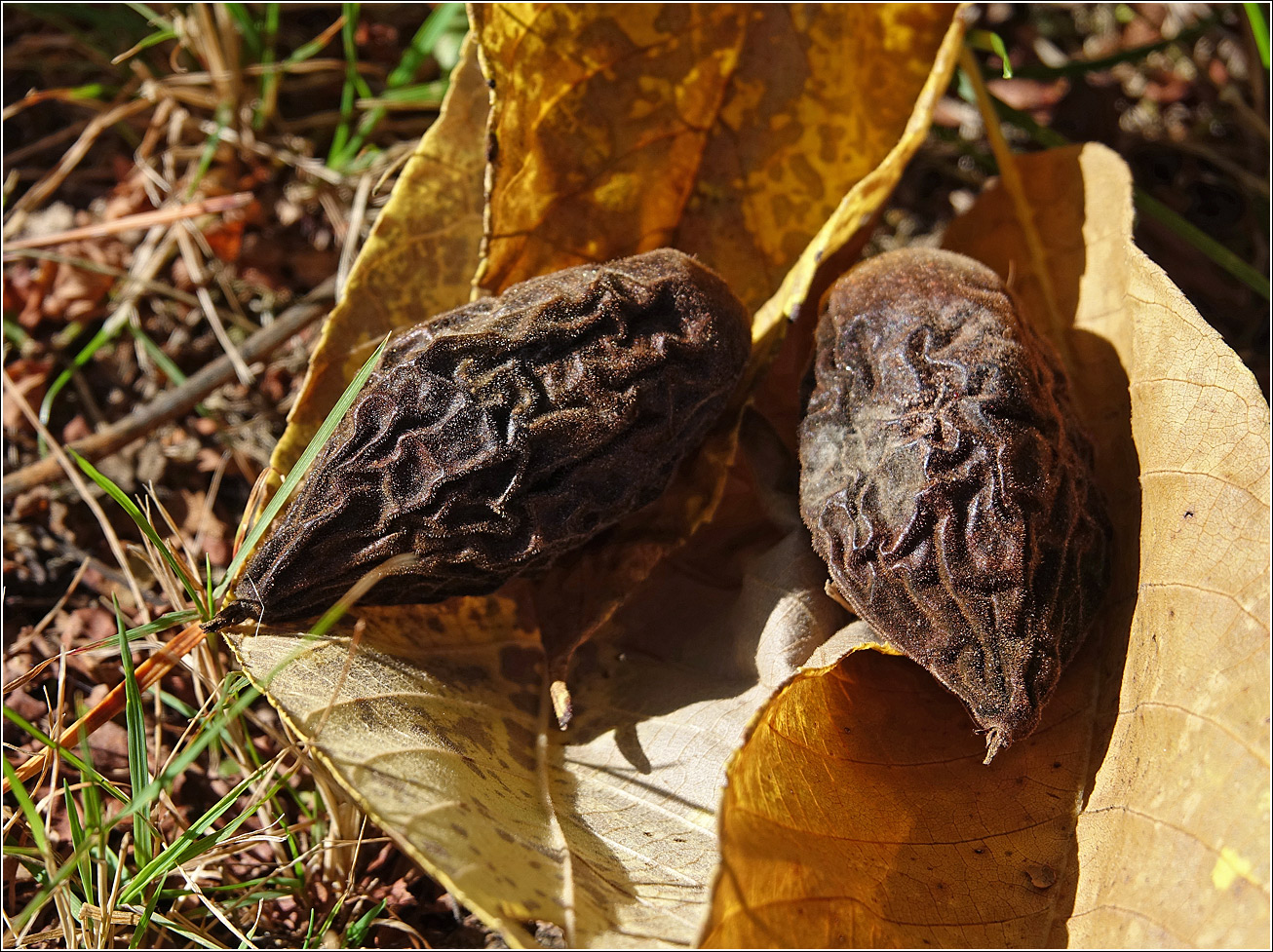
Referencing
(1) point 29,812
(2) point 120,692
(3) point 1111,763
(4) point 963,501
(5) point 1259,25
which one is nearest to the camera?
(1) point 29,812

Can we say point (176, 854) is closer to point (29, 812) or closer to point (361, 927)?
point (29, 812)

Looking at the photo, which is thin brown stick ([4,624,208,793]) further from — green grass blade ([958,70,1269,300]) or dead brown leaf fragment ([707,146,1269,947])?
green grass blade ([958,70,1269,300])

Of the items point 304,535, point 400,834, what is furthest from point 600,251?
point 400,834

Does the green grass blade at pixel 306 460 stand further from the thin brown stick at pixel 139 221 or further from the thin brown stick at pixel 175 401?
the thin brown stick at pixel 139 221

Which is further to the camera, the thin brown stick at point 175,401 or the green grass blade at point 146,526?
the thin brown stick at point 175,401

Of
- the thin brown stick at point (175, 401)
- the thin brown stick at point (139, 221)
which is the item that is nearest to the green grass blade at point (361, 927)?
the thin brown stick at point (175, 401)

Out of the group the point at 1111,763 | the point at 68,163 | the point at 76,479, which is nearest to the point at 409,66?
the point at 68,163

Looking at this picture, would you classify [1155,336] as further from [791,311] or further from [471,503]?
[471,503]
